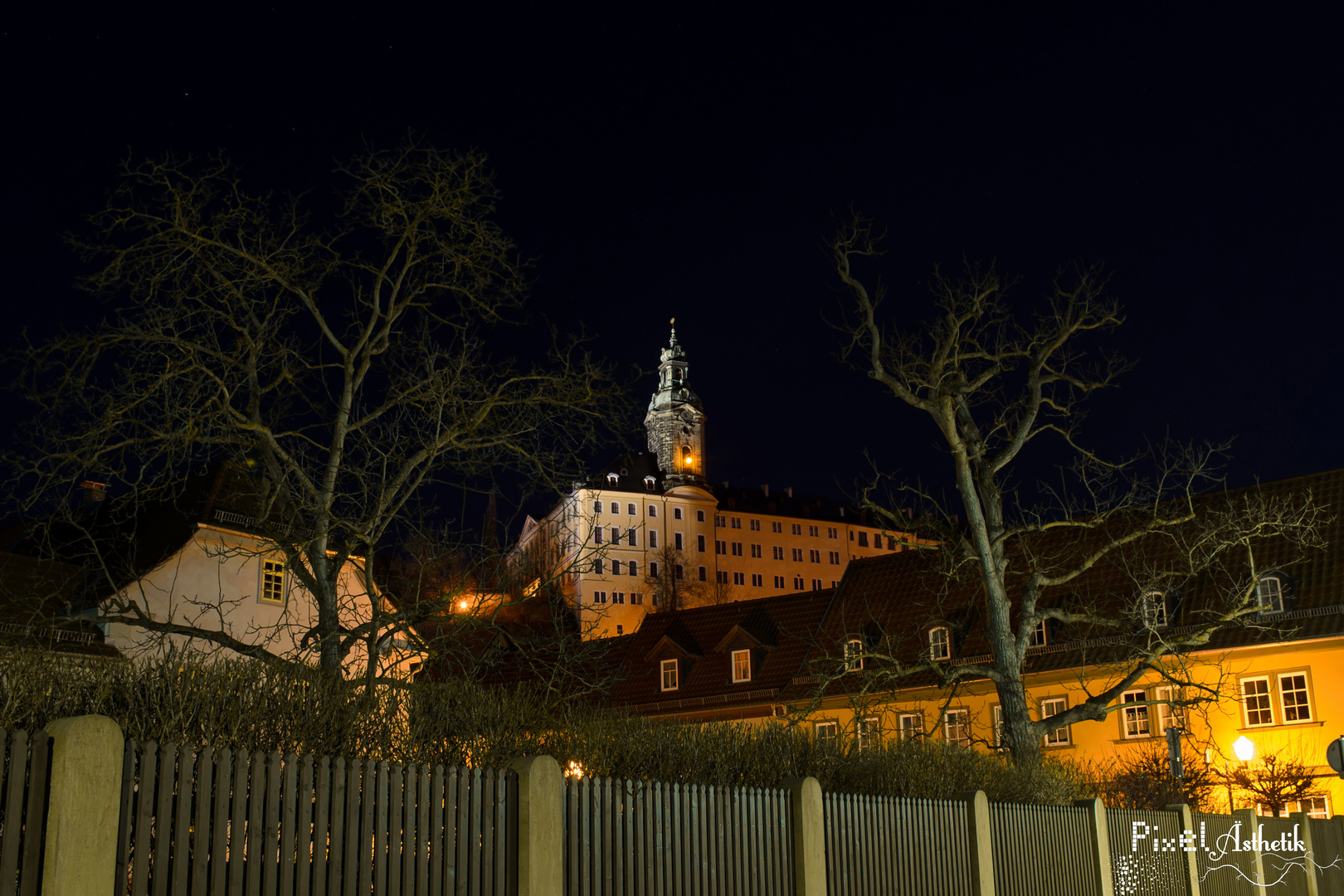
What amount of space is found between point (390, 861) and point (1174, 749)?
2475cm

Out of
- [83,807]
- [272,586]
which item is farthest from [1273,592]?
[83,807]

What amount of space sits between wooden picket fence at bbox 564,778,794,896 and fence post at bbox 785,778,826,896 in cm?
7

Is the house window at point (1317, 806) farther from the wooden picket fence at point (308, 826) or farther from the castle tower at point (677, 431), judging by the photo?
the castle tower at point (677, 431)

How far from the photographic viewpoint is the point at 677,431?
5541 inches

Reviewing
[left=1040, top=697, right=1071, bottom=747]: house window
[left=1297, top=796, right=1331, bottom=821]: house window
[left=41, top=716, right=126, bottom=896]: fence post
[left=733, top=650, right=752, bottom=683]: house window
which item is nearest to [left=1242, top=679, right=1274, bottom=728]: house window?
[left=1297, top=796, right=1331, bottom=821]: house window

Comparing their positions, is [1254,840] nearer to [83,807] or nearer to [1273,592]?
[1273,592]

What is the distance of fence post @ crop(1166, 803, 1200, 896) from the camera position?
1770 cm

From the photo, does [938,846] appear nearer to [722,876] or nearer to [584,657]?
[722,876]

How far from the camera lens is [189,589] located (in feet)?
98.9

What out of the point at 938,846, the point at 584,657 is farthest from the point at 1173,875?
the point at 584,657

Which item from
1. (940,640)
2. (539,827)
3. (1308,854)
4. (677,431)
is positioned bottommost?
(1308,854)

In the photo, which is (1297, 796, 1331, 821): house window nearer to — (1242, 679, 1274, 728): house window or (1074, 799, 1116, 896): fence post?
(1242, 679, 1274, 728): house window

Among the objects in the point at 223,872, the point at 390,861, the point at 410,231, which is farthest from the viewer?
the point at 410,231

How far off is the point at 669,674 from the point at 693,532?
82346 mm
